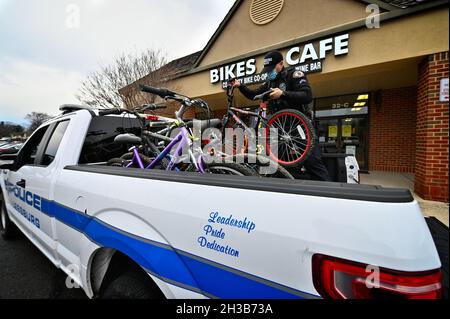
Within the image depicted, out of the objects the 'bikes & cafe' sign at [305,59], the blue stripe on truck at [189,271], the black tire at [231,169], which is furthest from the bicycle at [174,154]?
the 'bikes & cafe' sign at [305,59]

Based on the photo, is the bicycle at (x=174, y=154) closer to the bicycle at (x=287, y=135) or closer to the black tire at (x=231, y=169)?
the black tire at (x=231, y=169)

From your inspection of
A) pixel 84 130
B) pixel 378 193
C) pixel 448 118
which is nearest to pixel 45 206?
pixel 84 130

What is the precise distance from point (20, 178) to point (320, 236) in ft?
10.9

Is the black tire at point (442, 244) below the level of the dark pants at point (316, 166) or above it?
below

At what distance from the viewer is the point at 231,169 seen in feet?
6.66

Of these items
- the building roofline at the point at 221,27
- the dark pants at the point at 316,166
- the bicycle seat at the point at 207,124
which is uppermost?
the building roofline at the point at 221,27

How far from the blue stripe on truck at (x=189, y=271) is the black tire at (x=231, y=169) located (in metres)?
0.93

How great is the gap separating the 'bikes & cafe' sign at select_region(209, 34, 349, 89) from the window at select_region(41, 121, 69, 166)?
3905 mm

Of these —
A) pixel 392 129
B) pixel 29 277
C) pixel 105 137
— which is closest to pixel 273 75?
pixel 105 137

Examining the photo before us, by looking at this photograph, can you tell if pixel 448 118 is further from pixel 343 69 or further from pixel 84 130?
pixel 343 69

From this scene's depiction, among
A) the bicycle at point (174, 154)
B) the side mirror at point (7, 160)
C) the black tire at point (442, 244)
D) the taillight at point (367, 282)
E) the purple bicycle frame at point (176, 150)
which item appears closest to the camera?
the taillight at point (367, 282)

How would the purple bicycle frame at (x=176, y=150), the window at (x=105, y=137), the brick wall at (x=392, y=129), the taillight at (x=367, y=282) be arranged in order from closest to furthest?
the taillight at (x=367, y=282)
the purple bicycle frame at (x=176, y=150)
the window at (x=105, y=137)
the brick wall at (x=392, y=129)

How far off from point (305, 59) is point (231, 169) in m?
6.03

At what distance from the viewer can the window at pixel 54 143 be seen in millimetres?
2361
